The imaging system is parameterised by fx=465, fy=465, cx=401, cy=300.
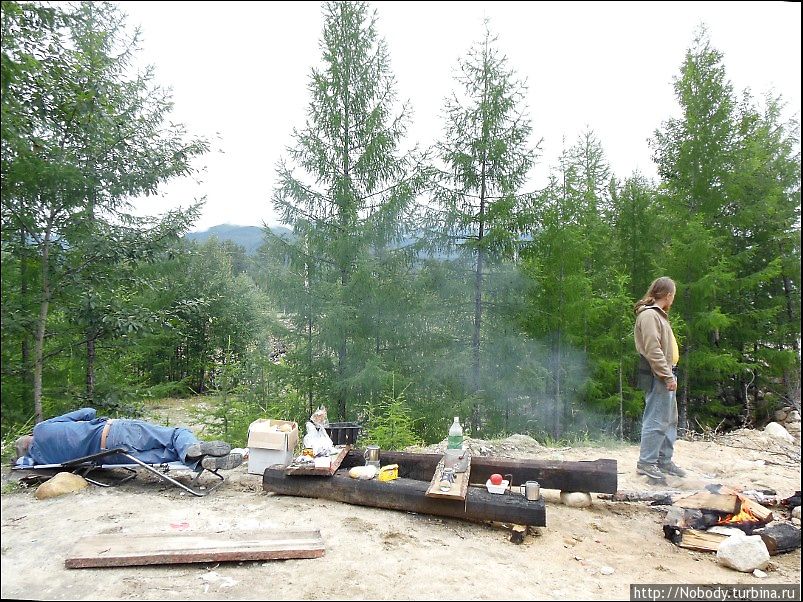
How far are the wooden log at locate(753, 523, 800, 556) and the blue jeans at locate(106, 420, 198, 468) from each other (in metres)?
4.39

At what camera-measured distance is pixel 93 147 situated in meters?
3.87

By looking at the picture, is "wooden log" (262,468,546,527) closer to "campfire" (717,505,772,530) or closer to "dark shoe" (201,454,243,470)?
"dark shoe" (201,454,243,470)

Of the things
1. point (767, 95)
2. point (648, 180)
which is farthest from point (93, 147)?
point (767, 95)

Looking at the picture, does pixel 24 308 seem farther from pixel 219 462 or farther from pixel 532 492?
pixel 532 492

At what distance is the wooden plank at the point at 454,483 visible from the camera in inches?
132

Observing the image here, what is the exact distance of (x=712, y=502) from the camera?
11.3 ft

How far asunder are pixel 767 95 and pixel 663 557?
11.2 metres

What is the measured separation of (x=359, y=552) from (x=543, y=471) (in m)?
1.73

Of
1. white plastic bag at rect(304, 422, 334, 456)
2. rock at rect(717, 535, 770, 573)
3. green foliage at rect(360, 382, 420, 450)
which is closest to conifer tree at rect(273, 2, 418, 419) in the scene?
green foliage at rect(360, 382, 420, 450)

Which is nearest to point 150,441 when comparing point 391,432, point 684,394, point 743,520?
point 391,432

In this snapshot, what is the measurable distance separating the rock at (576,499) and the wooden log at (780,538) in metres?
1.14

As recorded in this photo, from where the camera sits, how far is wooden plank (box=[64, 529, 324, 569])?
2736mm

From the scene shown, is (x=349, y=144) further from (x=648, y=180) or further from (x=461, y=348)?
(x=648, y=180)

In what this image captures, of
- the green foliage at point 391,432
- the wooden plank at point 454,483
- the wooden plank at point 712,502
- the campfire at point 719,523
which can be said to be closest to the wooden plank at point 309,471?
the wooden plank at point 454,483
